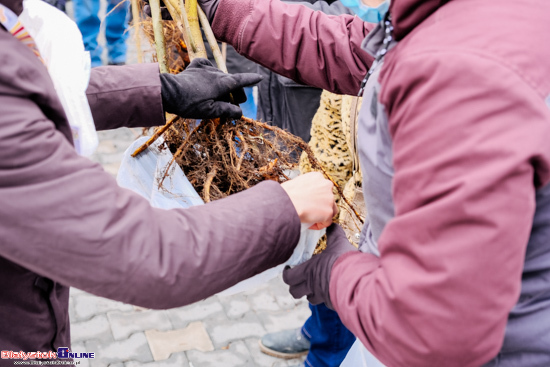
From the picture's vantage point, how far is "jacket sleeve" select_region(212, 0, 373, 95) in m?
1.53

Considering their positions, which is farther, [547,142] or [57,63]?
[57,63]

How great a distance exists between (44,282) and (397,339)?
754 mm

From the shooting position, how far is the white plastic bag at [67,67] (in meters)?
1.04

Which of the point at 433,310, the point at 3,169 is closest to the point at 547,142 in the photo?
the point at 433,310

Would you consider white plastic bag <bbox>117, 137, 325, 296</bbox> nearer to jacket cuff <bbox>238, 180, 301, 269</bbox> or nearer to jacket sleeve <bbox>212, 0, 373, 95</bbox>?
jacket cuff <bbox>238, 180, 301, 269</bbox>

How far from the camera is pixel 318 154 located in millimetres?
2635

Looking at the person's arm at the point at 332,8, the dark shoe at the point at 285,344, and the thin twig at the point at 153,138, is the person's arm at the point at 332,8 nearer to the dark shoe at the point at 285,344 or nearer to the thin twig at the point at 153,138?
the thin twig at the point at 153,138

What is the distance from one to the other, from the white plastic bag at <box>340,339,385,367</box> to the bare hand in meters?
0.41

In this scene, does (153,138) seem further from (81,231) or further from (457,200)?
(457,200)

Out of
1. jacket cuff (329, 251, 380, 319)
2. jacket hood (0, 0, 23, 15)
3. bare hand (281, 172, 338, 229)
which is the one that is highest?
jacket hood (0, 0, 23, 15)

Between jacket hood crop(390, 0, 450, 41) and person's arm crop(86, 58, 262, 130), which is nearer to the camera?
jacket hood crop(390, 0, 450, 41)

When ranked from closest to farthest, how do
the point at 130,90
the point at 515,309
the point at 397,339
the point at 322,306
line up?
1. the point at 397,339
2. the point at 515,309
3. the point at 130,90
4. the point at 322,306

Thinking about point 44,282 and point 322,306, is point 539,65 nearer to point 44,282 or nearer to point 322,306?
point 44,282

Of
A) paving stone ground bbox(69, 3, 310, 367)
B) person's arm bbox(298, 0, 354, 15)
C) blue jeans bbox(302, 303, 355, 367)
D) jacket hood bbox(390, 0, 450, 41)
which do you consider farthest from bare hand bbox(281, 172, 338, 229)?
person's arm bbox(298, 0, 354, 15)
